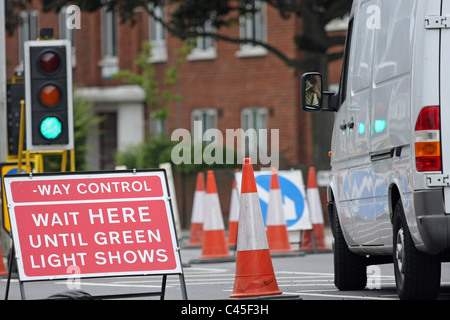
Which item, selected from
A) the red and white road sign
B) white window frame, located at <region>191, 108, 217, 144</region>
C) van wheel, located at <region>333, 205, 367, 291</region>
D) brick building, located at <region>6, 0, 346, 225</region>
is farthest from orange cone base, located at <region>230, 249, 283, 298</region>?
white window frame, located at <region>191, 108, 217, 144</region>

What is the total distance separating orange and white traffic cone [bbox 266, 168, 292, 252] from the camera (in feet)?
53.1

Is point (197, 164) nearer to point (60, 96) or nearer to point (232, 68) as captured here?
point (232, 68)

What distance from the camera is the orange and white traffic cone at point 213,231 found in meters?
16.2

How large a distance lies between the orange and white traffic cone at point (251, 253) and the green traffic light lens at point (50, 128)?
11.0 ft

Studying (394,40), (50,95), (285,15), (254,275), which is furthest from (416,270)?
(285,15)

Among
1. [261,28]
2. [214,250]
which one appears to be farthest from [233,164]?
[214,250]

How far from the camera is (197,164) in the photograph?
97.3 feet

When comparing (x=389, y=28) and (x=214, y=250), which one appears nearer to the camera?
(x=389, y=28)

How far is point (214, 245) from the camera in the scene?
53.5 ft

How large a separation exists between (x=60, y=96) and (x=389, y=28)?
4132 millimetres

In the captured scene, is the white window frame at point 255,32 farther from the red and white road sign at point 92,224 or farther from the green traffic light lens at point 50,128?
the red and white road sign at point 92,224

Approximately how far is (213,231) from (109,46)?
2877cm
